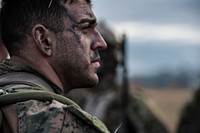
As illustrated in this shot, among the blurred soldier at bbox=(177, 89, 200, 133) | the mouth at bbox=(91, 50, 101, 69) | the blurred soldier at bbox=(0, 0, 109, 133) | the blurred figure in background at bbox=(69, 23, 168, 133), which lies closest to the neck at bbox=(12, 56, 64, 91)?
the blurred soldier at bbox=(0, 0, 109, 133)

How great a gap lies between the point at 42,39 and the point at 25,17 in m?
0.14

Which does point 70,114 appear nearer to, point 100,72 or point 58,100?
point 58,100

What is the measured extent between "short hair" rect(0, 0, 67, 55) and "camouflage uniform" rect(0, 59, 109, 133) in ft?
1.49

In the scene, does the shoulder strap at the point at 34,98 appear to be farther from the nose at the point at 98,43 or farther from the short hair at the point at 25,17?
the nose at the point at 98,43

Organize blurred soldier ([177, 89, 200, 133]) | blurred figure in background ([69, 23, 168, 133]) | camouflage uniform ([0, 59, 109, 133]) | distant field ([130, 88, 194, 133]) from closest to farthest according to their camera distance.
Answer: camouflage uniform ([0, 59, 109, 133]), blurred figure in background ([69, 23, 168, 133]), blurred soldier ([177, 89, 200, 133]), distant field ([130, 88, 194, 133])

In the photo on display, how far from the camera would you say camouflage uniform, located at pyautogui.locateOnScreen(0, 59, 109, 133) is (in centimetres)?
372

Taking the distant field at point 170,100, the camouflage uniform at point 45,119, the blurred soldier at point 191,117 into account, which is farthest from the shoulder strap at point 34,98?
the distant field at point 170,100

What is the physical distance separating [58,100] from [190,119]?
21.8 ft

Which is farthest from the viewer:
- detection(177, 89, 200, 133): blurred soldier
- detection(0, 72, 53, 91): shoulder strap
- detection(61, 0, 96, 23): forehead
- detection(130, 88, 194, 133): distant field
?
detection(130, 88, 194, 133): distant field

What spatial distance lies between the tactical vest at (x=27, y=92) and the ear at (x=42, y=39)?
163mm

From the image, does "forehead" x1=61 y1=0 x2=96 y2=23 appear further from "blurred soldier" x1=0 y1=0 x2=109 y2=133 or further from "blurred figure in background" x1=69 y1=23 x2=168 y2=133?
"blurred figure in background" x1=69 y1=23 x2=168 y2=133

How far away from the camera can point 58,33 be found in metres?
4.14

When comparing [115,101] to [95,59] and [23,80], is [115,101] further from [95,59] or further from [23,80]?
[23,80]

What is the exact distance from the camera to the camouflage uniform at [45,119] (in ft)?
12.2
